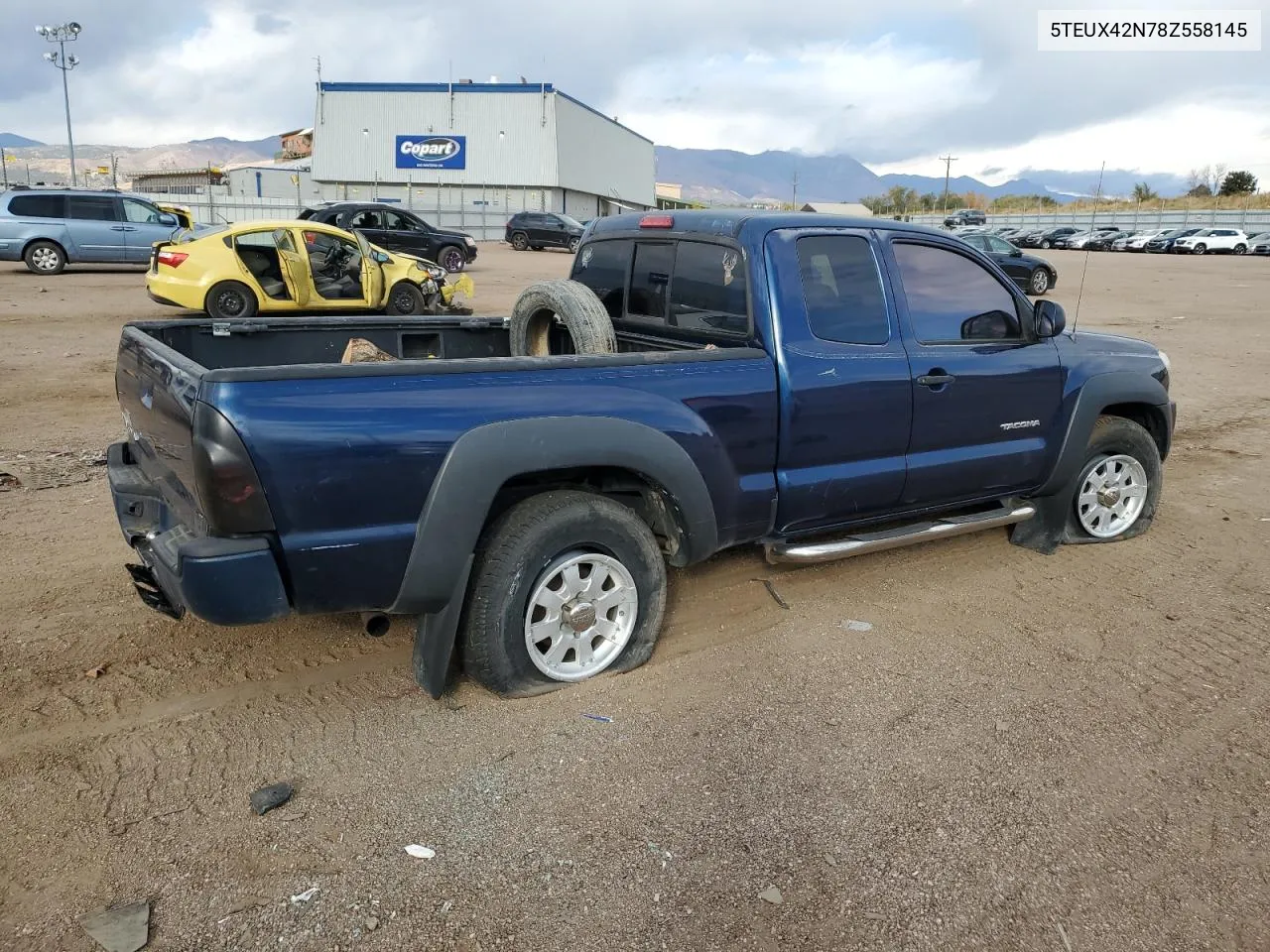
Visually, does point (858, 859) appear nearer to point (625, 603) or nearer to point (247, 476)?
point (625, 603)

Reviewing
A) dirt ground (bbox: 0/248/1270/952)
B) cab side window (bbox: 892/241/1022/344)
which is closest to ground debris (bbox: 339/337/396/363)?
dirt ground (bbox: 0/248/1270/952)

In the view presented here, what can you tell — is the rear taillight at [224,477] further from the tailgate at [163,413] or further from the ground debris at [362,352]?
the ground debris at [362,352]

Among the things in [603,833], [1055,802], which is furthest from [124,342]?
[1055,802]

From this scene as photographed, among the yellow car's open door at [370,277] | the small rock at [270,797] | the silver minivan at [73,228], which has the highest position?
the silver minivan at [73,228]

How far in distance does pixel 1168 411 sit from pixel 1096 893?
3.64 m

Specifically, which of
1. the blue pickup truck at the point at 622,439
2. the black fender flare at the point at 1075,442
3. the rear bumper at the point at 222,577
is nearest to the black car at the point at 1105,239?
the black fender flare at the point at 1075,442

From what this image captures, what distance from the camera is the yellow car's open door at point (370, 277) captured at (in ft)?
41.3

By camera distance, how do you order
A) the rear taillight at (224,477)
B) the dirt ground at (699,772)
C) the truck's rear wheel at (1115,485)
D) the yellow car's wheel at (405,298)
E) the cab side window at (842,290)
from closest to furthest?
1. the dirt ground at (699,772)
2. the rear taillight at (224,477)
3. the cab side window at (842,290)
4. the truck's rear wheel at (1115,485)
5. the yellow car's wheel at (405,298)

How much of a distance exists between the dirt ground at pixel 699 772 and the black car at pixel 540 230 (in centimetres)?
3170

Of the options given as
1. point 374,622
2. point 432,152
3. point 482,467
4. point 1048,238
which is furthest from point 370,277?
point 1048,238

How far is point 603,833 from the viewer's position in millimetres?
2848

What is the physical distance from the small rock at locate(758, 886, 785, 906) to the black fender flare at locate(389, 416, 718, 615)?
Answer: 140cm

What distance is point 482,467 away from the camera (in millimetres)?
3168

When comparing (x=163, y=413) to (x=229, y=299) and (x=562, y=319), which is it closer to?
(x=562, y=319)
